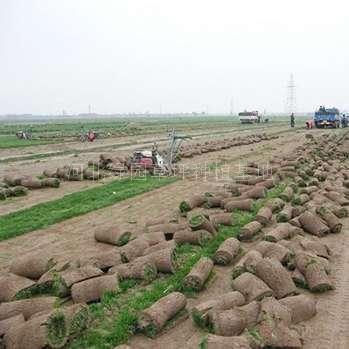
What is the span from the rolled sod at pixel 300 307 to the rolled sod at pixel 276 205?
16.6ft

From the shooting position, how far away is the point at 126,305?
658 centimetres

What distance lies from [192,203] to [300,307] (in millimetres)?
6240

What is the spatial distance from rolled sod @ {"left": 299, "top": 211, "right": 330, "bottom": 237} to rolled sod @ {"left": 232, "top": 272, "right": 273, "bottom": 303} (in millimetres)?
3697

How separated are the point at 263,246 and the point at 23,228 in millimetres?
5687

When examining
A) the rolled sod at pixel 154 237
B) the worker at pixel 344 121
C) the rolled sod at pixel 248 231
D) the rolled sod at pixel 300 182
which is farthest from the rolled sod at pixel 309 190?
the worker at pixel 344 121

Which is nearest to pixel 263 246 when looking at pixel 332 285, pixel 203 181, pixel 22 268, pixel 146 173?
pixel 332 285

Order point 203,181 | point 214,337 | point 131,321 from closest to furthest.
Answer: point 214,337, point 131,321, point 203,181

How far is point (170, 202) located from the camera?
45.3 feet

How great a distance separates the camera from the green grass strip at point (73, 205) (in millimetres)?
11188

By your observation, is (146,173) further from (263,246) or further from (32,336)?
(32,336)

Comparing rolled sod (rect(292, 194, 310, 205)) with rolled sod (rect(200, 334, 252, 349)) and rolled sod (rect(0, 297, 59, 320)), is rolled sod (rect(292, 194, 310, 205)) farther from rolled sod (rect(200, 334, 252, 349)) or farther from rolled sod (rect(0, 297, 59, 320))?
rolled sod (rect(0, 297, 59, 320))

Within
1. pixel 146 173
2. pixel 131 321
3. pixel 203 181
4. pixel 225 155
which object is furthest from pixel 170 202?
pixel 225 155

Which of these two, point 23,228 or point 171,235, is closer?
point 171,235

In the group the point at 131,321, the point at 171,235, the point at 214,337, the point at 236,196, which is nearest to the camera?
the point at 214,337
